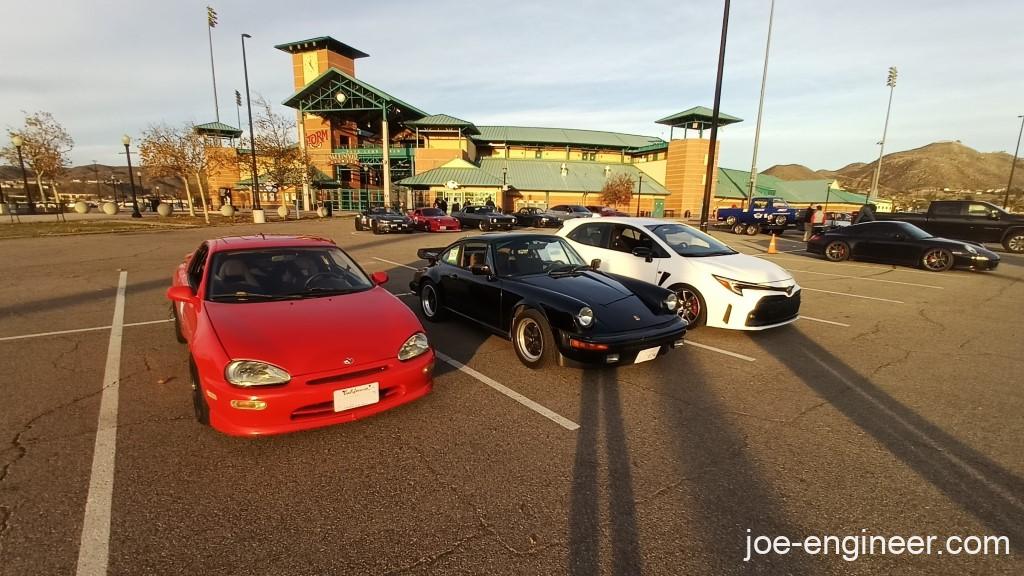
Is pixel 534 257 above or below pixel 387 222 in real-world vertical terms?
above

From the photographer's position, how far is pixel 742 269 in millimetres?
5855

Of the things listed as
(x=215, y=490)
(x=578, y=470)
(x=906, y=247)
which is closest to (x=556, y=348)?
(x=578, y=470)

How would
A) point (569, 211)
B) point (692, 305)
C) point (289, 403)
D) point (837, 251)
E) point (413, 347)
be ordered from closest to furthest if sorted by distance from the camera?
point (289, 403), point (413, 347), point (692, 305), point (837, 251), point (569, 211)

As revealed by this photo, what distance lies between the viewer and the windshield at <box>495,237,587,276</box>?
17.3 ft

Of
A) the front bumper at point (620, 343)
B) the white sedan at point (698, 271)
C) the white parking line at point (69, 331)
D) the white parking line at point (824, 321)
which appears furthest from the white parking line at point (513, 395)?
the white parking line at point (824, 321)

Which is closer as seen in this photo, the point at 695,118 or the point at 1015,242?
the point at 1015,242

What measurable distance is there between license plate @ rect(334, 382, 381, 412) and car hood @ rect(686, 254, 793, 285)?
479 cm

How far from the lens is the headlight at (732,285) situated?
5660 mm

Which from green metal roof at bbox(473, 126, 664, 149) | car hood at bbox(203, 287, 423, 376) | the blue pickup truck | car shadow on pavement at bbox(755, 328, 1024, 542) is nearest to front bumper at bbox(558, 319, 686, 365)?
car hood at bbox(203, 287, 423, 376)

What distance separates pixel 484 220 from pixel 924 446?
23769mm

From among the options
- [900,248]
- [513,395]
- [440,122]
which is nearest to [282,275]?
[513,395]

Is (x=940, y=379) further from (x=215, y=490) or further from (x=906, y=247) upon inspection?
(x=906, y=247)

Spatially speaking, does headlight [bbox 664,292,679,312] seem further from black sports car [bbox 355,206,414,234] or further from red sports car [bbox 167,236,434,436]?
black sports car [bbox 355,206,414,234]

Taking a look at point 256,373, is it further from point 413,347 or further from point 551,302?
point 551,302
